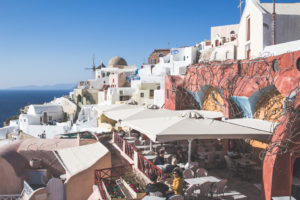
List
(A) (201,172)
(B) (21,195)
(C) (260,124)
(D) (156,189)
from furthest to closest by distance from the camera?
(B) (21,195) < (C) (260,124) < (A) (201,172) < (D) (156,189)

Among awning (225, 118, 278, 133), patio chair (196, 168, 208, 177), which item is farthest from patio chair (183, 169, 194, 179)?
awning (225, 118, 278, 133)

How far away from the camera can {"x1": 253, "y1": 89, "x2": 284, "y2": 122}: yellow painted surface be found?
33.6ft

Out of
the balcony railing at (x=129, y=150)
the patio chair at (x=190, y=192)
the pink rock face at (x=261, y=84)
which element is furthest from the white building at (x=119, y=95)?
the patio chair at (x=190, y=192)

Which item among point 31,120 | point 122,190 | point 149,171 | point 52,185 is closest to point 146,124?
point 149,171

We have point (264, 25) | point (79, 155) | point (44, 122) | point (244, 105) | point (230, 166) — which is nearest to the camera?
point (230, 166)

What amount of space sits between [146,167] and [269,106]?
5.43m

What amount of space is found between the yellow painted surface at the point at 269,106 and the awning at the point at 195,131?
2.34 meters

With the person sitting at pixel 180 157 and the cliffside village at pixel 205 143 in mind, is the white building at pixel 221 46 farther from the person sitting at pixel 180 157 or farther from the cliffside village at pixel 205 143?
the person sitting at pixel 180 157

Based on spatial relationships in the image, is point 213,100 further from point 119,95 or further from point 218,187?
point 119,95

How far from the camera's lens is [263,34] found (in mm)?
18953

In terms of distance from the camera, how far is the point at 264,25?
62.0 ft

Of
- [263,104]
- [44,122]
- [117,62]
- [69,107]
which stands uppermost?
[117,62]

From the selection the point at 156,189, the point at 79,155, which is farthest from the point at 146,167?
the point at 79,155

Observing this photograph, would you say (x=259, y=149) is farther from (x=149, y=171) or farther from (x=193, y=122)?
(x=149, y=171)
